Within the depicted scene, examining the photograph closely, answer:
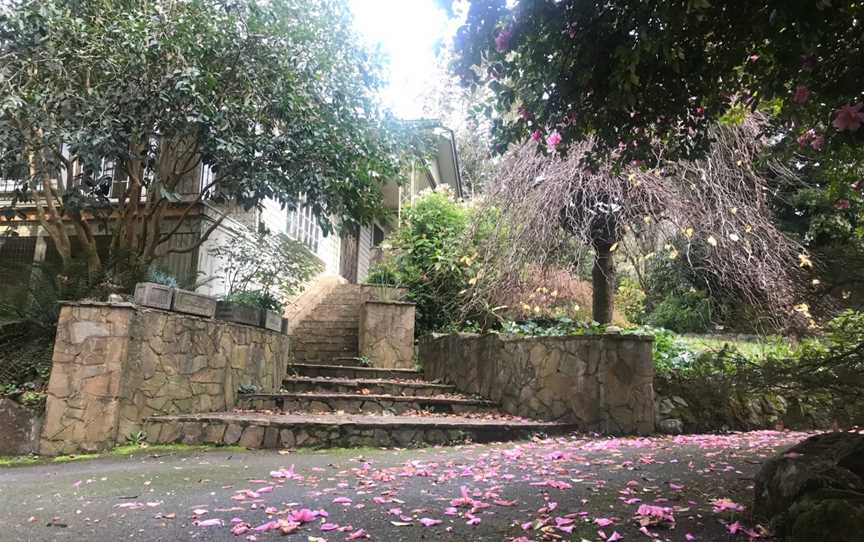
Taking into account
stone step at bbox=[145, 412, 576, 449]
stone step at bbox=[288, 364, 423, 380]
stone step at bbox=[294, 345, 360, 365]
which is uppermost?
stone step at bbox=[294, 345, 360, 365]

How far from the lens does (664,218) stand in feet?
23.1

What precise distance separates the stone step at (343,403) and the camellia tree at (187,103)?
6.91ft

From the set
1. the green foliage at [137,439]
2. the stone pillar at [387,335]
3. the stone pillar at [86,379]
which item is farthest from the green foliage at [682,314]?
the stone pillar at [86,379]

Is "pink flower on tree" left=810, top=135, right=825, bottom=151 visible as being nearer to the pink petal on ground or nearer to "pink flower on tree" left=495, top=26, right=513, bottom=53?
"pink flower on tree" left=495, top=26, right=513, bottom=53

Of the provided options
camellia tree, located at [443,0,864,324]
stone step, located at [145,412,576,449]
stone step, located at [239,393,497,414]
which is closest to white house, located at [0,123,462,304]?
stone step, located at [239,393,497,414]

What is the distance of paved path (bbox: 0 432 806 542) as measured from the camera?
123 inches

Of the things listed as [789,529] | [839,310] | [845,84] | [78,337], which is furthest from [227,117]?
[839,310]

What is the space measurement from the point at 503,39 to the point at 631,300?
35.0 ft

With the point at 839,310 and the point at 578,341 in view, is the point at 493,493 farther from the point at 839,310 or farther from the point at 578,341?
the point at 839,310

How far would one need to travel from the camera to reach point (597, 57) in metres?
3.36

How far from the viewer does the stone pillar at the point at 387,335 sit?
9938mm

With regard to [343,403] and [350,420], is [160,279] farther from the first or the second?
[350,420]

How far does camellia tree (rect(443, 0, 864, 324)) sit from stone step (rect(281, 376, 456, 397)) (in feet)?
14.8

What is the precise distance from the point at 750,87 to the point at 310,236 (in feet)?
34.7
